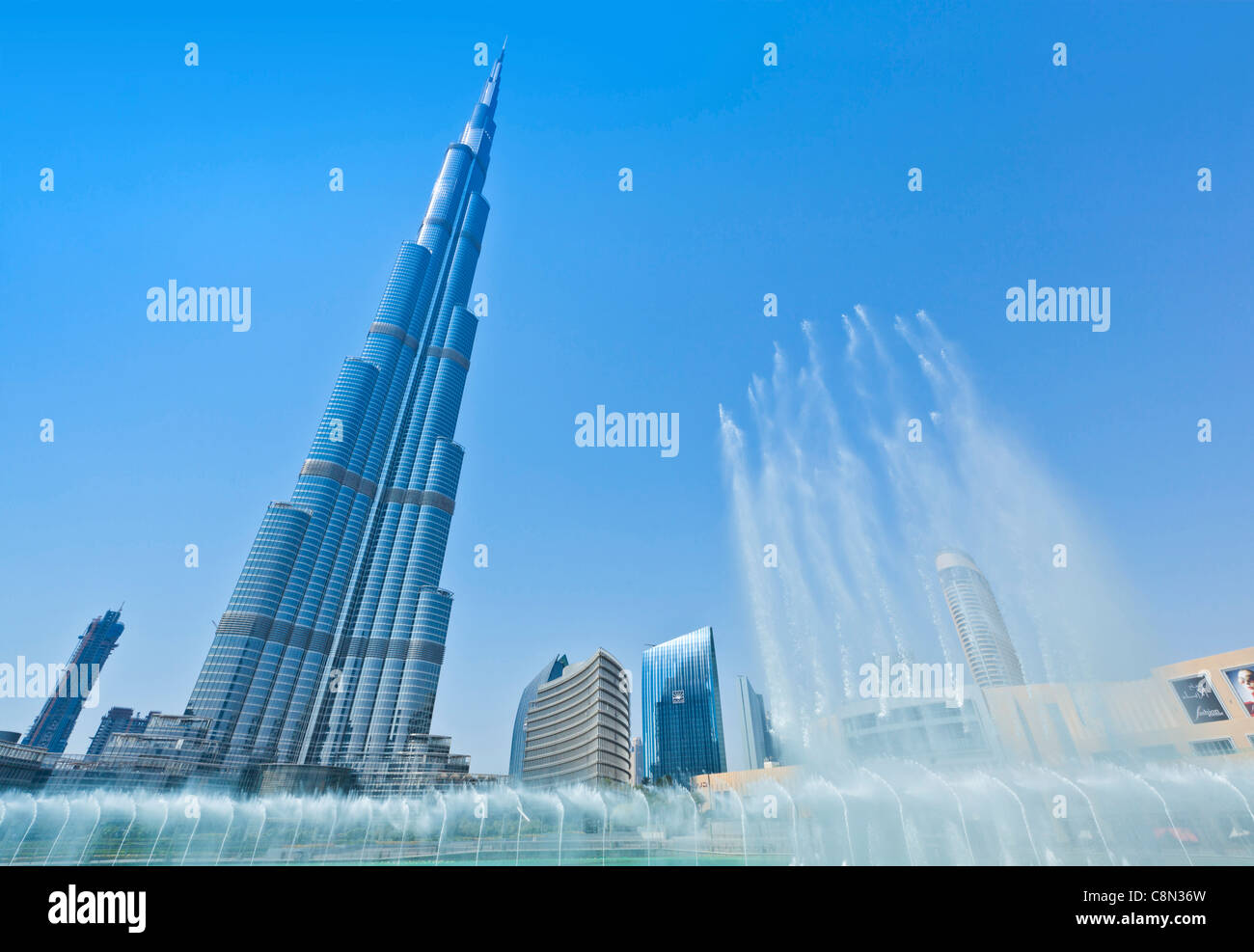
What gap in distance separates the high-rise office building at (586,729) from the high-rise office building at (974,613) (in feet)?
326

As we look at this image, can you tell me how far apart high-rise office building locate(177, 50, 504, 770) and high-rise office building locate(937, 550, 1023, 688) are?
147350 mm

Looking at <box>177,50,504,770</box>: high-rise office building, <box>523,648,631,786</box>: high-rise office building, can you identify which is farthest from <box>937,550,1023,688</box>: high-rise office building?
<box>177,50,504,770</box>: high-rise office building

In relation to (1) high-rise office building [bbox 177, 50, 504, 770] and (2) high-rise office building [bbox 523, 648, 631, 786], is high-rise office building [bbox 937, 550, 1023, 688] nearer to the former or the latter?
(2) high-rise office building [bbox 523, 648, 631, 786]

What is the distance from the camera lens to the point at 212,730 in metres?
128

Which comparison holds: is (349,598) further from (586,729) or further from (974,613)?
(974,613)

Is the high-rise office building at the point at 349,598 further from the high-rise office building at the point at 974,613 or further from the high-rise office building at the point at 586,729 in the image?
the high-rise office building at the point at 974,613

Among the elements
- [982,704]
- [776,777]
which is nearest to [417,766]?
[776,777]

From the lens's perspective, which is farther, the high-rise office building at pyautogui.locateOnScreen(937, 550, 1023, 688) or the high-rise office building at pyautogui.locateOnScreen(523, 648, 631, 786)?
the high-rise office building at pyautogui.locateOnScreen(937, 550, 1023, 688)

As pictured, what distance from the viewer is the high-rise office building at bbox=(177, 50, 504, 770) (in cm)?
13838

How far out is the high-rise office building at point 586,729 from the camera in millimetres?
133500

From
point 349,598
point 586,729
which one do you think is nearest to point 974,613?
point 586,729
